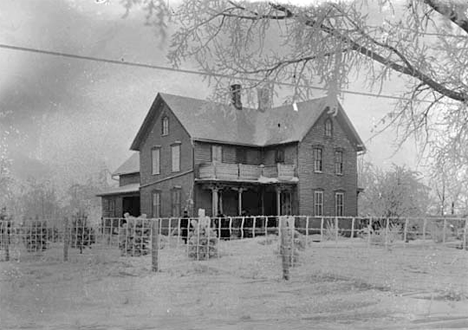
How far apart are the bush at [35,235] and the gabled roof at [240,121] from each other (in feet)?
0.86

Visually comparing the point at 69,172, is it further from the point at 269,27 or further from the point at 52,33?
the point at 269,27

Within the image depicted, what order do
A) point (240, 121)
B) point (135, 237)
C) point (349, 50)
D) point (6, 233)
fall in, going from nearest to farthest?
point (6, 233)
point (135, 237)
point (240, 121)
point (349, 50)

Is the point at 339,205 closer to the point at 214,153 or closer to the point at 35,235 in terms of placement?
the point at 214,153

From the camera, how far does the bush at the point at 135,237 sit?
56.0 inches

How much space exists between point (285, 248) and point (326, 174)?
0.73 feet

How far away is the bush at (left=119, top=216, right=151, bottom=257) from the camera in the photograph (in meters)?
1.42

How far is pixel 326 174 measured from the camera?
150 centimetres

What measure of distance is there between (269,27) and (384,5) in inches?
15.0

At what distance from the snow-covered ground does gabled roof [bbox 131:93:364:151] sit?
26cm

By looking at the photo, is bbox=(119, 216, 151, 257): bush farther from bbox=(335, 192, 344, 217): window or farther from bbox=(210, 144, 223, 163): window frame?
bbox=(335, 192, 344, 217): window

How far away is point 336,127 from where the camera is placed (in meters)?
1.59

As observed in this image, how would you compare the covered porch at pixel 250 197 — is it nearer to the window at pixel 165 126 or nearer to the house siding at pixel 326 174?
the house siding at pixel 326 174

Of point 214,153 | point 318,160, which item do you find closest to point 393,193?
point 318,160

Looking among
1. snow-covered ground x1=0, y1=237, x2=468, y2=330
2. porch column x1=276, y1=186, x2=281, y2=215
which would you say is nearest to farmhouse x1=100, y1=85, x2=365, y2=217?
porch column x1=276, y1=186, x2=281, y2=215
